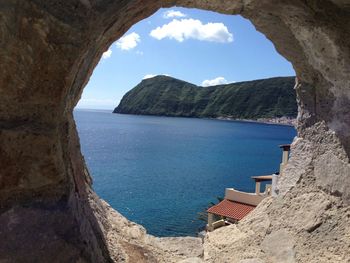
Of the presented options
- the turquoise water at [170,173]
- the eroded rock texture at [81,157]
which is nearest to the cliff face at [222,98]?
the turquoise water at [170,173]

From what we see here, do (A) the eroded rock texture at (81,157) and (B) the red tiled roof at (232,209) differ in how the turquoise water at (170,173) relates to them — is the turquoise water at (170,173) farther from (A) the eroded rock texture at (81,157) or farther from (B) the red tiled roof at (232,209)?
(A) the eroded rock texture at (81,157)

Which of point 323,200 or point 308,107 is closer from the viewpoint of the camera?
point 323,200

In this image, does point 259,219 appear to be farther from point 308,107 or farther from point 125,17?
point 125,17

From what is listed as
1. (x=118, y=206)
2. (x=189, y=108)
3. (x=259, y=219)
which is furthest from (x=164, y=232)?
(x=189, y=108)

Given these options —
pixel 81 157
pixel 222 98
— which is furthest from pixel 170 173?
pixel 222 98

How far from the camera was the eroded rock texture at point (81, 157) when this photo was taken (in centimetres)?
179

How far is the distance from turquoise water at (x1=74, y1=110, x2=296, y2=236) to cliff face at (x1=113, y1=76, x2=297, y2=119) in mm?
71235

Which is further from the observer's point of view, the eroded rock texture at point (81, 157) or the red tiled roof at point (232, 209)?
the red tiled roof at point (232, 209)

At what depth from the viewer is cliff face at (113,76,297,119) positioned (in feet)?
532

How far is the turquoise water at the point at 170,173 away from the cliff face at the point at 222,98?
71235 mm

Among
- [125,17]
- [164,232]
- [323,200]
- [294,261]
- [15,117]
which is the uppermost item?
[125,17]

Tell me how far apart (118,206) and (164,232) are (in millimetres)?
8131

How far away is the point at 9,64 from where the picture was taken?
1.74m

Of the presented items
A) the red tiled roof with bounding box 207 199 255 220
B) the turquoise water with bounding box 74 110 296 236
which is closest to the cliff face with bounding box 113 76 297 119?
the turquoise water with bounding box 74 110 296 236
